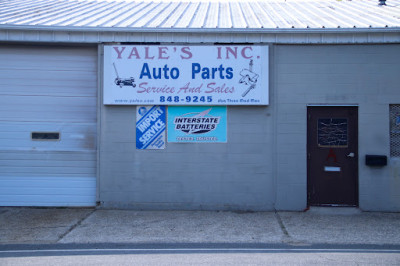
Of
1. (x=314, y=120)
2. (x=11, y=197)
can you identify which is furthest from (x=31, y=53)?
(x=314, y=120)

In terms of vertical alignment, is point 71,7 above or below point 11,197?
above

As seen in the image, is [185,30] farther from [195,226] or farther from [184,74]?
[195,226]

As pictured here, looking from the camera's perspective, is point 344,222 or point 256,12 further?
point 256,12

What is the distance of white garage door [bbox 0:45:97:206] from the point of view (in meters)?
10.1

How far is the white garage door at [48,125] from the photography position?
10109 mm

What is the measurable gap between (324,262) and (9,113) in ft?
26.6

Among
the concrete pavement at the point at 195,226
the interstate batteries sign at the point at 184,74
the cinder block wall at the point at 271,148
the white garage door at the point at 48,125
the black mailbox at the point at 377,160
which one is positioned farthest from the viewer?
the white garage door at the point at 48,125

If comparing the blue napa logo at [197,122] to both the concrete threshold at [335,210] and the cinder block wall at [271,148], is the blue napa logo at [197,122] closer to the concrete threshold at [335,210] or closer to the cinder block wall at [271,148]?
the cinder block wall at [271,148]

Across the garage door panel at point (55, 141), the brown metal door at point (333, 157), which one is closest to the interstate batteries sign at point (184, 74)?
the garage door panel at point (55, 141)

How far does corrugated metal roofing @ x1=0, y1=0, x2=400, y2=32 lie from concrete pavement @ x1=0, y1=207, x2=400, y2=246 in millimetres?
4384

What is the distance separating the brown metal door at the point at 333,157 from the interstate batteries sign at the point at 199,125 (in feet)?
7.00

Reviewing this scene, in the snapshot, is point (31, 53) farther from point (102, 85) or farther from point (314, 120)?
point (314, 120)

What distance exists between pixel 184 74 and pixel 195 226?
12.0 feet

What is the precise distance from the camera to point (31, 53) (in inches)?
403
